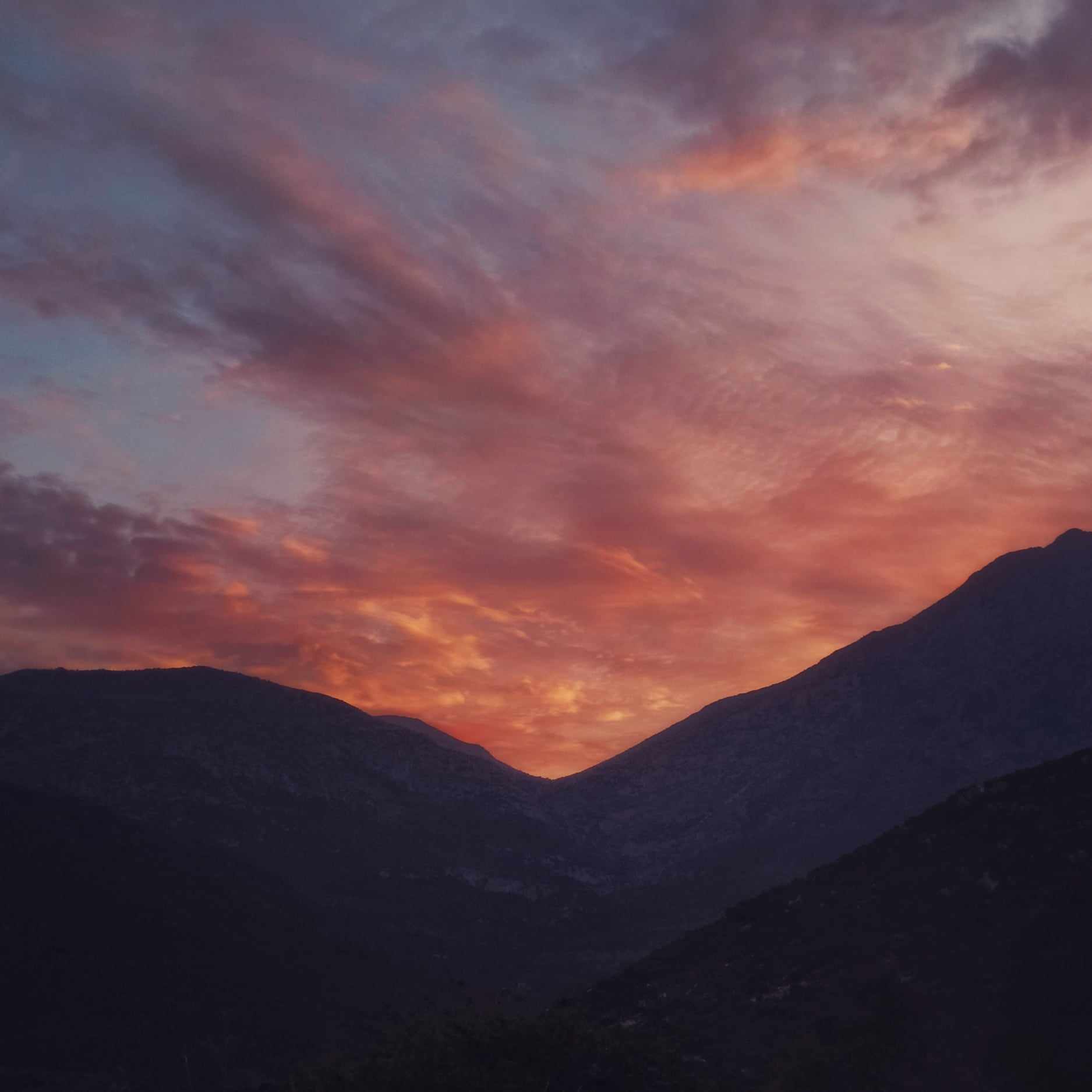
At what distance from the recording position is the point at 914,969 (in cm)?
5262

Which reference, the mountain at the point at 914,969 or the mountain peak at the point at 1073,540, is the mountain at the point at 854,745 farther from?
the mountain at the point at 914,969

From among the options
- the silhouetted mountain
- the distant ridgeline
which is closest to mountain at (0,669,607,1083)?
the distant ridgeline

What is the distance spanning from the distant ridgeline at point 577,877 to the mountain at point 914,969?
20 centimetres

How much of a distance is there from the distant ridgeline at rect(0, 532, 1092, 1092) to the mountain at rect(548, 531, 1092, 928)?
47cm

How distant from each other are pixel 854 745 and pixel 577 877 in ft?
151

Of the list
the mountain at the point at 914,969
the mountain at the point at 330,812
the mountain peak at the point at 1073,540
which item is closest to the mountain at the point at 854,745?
the mountain peak at the point at 1073,540

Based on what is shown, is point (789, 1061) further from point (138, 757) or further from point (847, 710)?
point (847, 710)

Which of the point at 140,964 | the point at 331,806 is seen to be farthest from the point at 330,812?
the point at 140,964

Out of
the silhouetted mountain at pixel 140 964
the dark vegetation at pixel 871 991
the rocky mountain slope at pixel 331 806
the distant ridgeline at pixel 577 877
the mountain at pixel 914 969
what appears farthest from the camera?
the rocky mountain slope at pixel 331 806

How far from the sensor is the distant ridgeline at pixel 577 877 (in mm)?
50281

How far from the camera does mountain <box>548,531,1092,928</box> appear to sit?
141 meters

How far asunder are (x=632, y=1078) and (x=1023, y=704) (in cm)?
12856

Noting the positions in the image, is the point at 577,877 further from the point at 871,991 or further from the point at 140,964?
the point at 871,991

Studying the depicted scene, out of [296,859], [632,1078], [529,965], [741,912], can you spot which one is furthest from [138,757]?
[632,1078]
